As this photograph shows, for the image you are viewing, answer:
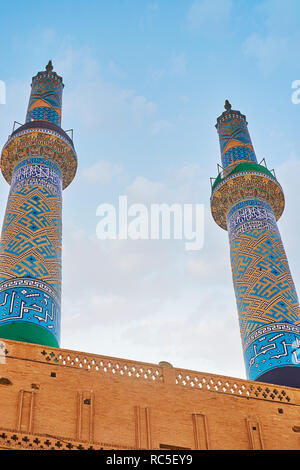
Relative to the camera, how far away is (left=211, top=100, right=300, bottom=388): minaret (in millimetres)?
11305

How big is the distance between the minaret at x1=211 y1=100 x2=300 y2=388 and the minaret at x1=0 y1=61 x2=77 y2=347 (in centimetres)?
345

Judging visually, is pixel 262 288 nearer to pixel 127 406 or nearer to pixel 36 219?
pixel 36 219

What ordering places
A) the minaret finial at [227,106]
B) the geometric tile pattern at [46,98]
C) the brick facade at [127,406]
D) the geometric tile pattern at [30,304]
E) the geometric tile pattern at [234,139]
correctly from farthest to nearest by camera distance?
1. the minaret finial at [227,106]
2. the geometric tile pattern at [234,139]
3. the geometric tile pattern at [46,98]
4. the geometric tile pattern at [30,304]
5. the brick facade at [127,406]

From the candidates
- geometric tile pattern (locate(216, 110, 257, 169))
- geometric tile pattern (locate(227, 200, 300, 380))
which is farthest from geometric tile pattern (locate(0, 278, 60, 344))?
geometric tile pattern (locate(216, 110, 257, 169))

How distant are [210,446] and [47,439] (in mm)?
2158

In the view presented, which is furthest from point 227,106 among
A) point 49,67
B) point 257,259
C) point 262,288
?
point 262,288

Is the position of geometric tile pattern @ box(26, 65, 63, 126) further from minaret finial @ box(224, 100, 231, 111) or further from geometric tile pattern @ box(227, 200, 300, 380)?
geometric tile pattern @ box(227, 200, 300, 380)

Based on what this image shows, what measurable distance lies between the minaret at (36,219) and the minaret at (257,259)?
11.3ft

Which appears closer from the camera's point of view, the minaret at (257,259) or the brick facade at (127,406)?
the brick facade at (127,406)

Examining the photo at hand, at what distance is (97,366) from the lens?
8.91 m

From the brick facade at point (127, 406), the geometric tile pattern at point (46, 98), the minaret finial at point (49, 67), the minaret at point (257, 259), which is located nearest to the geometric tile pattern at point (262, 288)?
the minaret at point (257, 259)

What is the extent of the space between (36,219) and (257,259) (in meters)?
4.27

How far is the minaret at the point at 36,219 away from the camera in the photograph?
1037 cm

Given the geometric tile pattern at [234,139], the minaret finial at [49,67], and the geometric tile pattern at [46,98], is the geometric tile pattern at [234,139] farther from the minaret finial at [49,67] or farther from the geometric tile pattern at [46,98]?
the minaret finial at [49,67]
